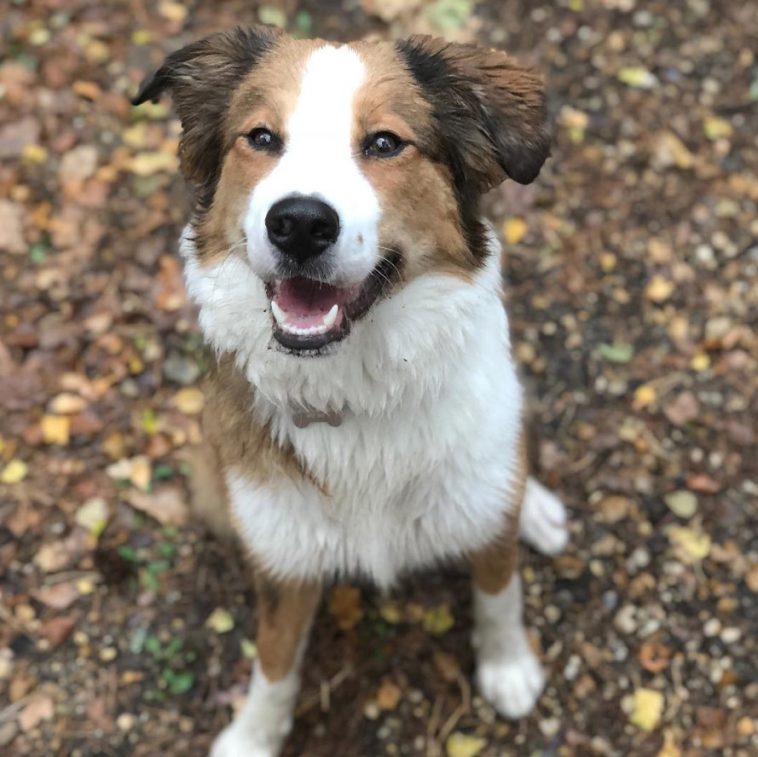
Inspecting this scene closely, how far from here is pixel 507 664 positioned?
3.78 meters

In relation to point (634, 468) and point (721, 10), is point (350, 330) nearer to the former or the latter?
point (634, 468)

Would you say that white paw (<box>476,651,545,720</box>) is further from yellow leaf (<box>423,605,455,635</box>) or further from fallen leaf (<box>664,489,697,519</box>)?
fallen leaf (<box>664,489,697,519</box>)

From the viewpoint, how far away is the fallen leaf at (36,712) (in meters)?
3.82

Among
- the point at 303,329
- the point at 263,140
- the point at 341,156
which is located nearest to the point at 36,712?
the point at 303,329

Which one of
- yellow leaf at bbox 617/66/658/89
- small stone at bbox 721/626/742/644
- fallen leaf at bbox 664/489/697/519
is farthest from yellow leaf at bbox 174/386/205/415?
yellow leaf at bbox 617/66/658/89

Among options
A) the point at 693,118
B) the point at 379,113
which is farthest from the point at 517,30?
the point at 379,113

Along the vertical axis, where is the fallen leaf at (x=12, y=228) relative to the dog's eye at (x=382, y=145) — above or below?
below

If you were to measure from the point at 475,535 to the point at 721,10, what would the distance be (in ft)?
11.6

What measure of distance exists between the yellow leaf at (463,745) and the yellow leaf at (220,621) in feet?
3.16

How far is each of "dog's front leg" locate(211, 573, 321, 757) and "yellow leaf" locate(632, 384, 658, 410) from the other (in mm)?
1748

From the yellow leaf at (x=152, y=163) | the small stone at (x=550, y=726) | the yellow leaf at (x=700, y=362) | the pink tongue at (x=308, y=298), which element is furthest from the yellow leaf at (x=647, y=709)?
the yellow leaf at (x=152, y=163)

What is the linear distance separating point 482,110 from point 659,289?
87.0 inches

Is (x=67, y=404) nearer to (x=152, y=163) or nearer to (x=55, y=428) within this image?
(x=55, y=428)

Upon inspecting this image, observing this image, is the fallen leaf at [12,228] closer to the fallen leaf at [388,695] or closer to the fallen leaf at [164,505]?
the fallen leaf at [164,505]
